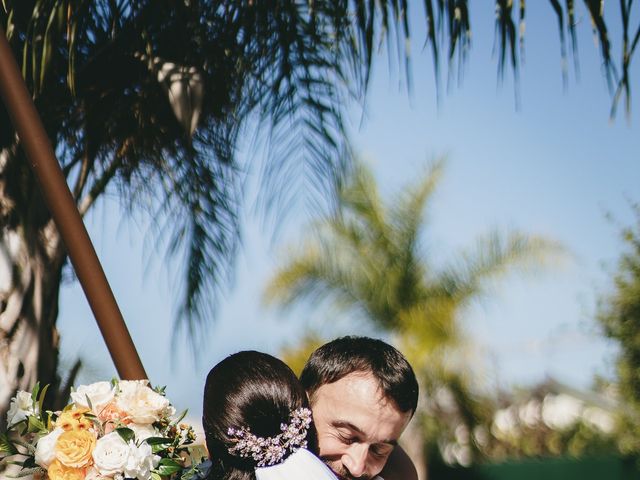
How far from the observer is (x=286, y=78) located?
472cm

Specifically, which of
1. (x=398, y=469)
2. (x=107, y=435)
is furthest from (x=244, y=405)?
(x=398, y=469)

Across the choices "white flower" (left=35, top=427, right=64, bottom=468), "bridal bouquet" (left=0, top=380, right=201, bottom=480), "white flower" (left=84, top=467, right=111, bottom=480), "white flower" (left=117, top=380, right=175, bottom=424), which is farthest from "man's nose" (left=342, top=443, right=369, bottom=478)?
"white flower" (left=35, top=427, right=64, bottom=468)

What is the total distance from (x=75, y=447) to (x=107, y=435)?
8 cm

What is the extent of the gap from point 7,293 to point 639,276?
18023 millimetres

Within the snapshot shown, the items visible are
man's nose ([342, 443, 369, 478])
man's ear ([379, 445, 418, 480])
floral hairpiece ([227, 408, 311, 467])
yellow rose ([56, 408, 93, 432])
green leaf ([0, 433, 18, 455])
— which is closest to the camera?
floral hairpiece ([227, 408, 311, 467])

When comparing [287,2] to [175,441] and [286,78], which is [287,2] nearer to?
[286,78]

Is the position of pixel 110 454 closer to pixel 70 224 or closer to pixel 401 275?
pixel 70 224

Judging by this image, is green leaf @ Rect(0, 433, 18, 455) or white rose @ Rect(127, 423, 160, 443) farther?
green leaf @ Rect(0, 433, 18, 455)

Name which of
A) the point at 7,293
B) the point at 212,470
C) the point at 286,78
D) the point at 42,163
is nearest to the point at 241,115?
the point at 286,78

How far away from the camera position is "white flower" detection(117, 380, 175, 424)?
228cm

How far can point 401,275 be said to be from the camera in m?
15.2

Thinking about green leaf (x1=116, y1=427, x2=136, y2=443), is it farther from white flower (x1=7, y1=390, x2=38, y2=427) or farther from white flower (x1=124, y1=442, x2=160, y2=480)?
white flower (x1=7, y1=390, x2=38, y2=427)

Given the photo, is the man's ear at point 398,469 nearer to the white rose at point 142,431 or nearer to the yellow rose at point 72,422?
the white rose at point 142,431

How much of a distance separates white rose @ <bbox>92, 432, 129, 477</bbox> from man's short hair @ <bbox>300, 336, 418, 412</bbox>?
66 cm
